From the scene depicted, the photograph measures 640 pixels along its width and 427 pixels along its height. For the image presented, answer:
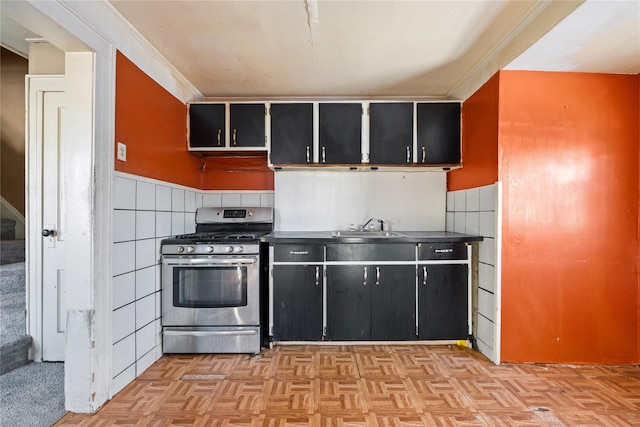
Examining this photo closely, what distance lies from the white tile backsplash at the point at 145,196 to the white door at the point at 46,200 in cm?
63

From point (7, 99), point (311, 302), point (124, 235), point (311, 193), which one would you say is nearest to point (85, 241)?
point (124, 235)

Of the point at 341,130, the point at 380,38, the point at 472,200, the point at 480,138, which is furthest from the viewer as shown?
the point at 341,130

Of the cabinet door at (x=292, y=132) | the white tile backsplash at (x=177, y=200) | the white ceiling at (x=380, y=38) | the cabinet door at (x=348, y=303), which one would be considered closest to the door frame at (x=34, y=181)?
the white ceiling at (x=380, y=38)

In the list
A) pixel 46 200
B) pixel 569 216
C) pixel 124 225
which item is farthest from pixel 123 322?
pixel 569 216

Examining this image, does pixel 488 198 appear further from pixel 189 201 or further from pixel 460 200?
pixel 189 201

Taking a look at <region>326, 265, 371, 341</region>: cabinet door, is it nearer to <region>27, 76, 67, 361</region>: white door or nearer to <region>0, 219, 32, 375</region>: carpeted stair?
<region>27, 76, 67, 361</region>: white door

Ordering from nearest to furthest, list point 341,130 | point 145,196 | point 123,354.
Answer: point 123,354 → point 145,196 → point 341,130

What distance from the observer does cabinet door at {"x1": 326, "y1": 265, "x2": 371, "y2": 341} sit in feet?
8.39

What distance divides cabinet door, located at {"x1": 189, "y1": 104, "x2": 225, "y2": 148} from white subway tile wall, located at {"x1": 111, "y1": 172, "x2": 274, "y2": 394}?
20.8 inches

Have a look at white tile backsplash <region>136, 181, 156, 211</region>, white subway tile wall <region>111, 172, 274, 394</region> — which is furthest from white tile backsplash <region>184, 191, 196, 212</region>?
white tile backsplash <region>136, 181, 156, 211</region>

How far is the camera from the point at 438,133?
2.90 metres

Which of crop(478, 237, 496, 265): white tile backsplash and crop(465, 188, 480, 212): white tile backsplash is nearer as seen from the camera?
crop(478, 237, 496, 265): white tile backsplash

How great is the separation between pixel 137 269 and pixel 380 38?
2.28 m

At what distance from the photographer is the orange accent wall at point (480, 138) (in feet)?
7.65
